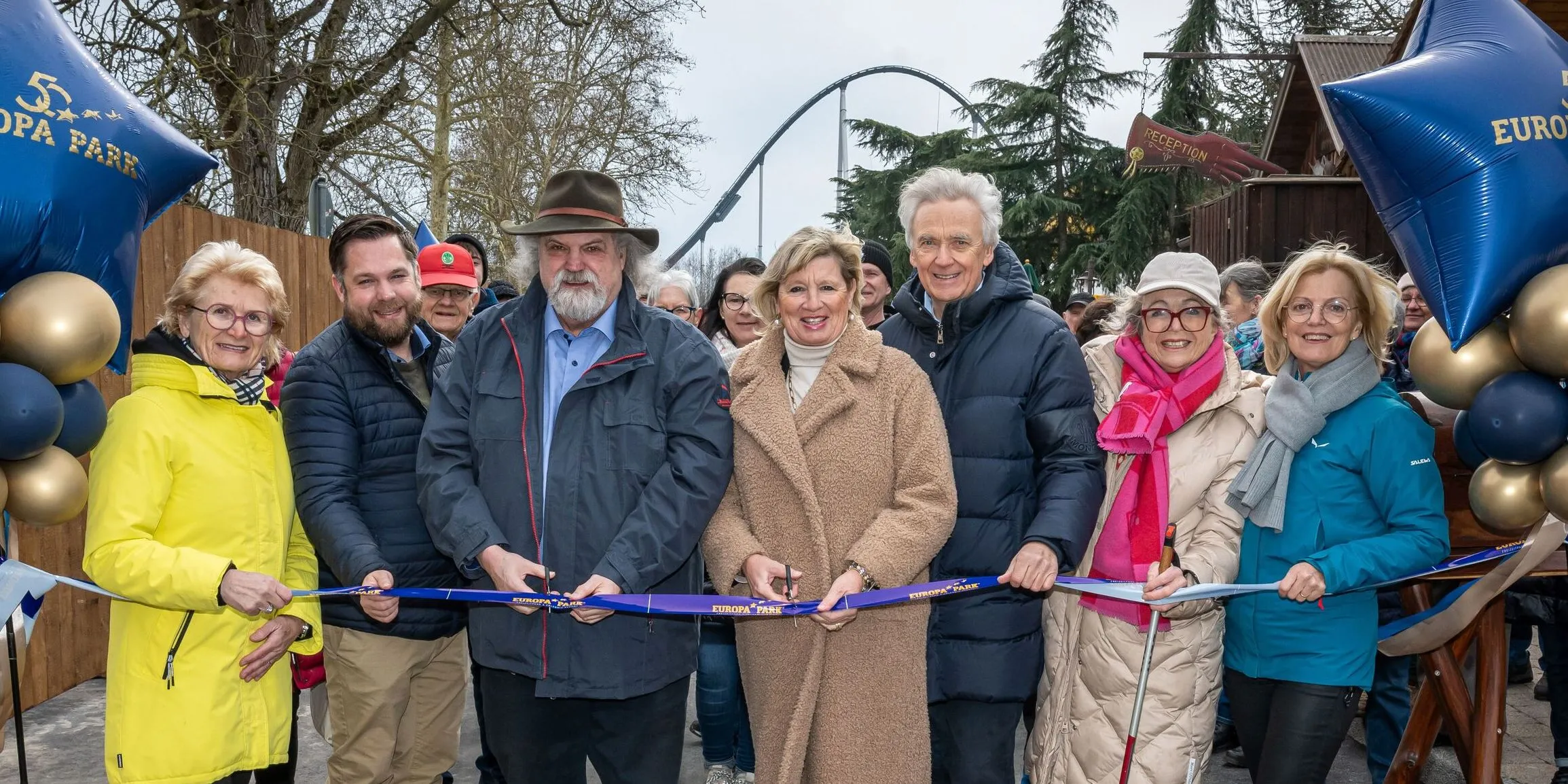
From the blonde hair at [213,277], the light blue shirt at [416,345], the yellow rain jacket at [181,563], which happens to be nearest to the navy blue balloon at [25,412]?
the yellow rain jacket at [181,563]

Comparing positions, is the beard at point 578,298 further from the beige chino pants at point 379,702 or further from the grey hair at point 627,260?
the beige chino pants at point 379,702

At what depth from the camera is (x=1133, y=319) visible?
3564mm

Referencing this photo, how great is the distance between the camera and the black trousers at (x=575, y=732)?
3266mm

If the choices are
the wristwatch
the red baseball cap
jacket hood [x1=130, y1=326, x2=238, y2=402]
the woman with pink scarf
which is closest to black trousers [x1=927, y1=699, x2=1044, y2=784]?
the woman with pink scarf

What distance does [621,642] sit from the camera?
10.4 feet

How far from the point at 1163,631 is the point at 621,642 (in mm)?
1560

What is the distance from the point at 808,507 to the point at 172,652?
1.82 m

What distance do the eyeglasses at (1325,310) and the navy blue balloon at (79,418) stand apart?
11.2 feet

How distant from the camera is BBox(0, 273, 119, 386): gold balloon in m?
2.80

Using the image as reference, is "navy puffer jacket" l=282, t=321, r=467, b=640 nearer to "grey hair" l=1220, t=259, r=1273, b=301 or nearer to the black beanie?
the black beanie

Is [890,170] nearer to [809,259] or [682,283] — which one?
[682,283]

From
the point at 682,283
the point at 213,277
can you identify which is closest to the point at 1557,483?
the point at 213,277

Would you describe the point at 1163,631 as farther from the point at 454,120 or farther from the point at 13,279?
the point at 454,120

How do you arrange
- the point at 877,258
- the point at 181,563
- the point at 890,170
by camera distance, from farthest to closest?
the point at 890,170
the point at 877,258
the point at 181,563
